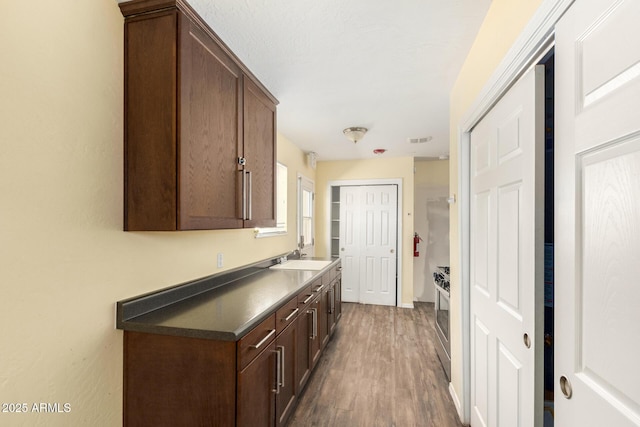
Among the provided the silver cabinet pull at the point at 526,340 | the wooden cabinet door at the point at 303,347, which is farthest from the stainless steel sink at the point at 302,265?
the silver cabinet pull at the point at 526,340

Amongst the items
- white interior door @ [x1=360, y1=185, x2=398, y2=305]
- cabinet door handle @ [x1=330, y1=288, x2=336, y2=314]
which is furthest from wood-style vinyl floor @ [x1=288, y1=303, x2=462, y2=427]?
white interior door @ [x1=360, y1=185, x2=398, y2=305]

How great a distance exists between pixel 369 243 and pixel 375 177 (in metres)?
1.08

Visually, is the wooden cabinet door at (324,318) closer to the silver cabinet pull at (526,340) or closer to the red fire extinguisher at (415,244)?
the silver cabinet pull at (526,340)

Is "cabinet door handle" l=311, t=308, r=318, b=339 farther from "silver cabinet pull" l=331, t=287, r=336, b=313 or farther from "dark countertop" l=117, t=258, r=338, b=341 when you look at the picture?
"silver cabinet pull" l=331, t=287, r=336, b=313

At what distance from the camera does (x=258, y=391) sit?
56.7 inches

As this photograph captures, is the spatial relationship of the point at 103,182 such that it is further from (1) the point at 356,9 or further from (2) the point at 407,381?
(2) the point at 407,381

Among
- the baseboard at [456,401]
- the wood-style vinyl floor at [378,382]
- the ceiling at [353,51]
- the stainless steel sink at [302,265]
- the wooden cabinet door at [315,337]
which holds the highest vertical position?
the ceiling at [353,51]

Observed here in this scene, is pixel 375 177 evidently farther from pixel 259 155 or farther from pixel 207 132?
pixel 207 132

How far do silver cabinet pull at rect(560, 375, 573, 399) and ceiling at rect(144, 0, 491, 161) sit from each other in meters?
1.57

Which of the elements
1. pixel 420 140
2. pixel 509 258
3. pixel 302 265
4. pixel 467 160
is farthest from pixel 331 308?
pixel 420 140

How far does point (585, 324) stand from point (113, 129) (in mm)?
1866

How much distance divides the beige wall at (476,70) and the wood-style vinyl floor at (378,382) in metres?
0.27

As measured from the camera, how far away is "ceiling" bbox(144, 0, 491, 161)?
143 cm

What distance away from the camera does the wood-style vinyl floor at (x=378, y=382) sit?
6.59ft
